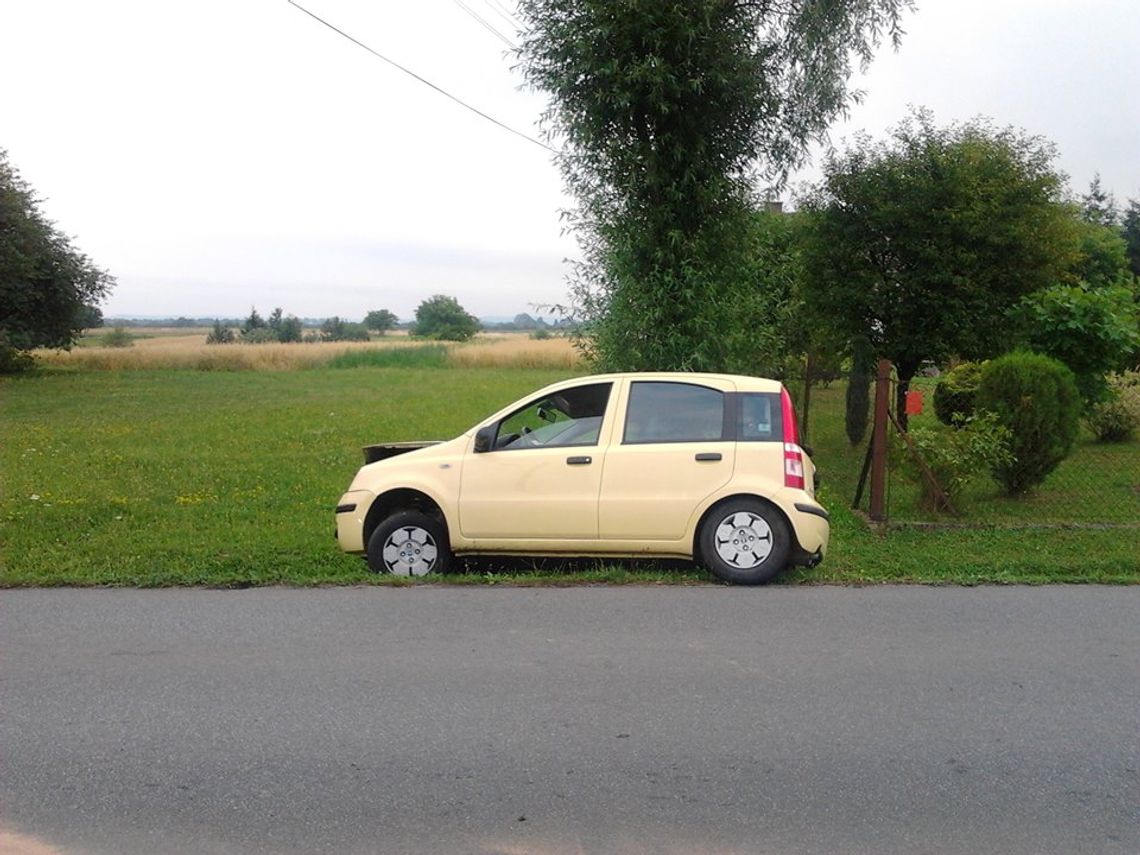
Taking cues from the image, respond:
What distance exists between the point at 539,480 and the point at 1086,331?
753 cm

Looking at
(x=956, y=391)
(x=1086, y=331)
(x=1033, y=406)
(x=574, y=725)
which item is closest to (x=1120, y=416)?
(x=956, y=391)

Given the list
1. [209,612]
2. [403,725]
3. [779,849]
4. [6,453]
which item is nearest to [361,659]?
[403,725]

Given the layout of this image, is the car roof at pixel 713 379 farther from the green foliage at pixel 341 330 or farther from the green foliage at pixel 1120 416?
the green foliage at pixel 341 330

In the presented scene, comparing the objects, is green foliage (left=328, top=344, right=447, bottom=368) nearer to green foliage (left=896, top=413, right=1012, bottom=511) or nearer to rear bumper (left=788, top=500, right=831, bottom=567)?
green foliage (left=896, top=413, right=1012, bottom=511)

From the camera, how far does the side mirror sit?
797 centimetres

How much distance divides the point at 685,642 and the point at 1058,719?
2043 mm

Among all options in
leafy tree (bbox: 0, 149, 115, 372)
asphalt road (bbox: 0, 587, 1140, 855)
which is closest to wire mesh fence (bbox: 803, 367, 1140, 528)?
asphalt road (bbox: 0, 587, 1140, 855)

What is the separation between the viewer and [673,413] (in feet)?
26.1

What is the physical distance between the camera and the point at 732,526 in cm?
770

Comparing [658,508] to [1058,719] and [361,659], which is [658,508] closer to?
[361,659]

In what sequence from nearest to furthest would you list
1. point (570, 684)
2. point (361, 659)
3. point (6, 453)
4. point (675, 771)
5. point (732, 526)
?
point (675, 771), point (570, 684), point (361, 659), point (732, 526), point (6, 453)

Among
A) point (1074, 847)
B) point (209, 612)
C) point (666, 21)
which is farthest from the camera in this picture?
point (666, 21)

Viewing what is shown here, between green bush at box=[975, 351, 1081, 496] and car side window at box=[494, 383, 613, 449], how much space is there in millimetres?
5121

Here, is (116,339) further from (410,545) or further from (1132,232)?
(410,545)
